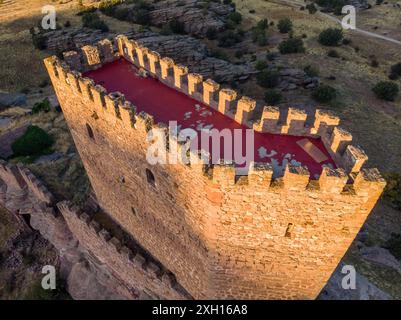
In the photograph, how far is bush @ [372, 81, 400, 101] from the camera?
1384 inches

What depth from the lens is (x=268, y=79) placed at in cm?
3606

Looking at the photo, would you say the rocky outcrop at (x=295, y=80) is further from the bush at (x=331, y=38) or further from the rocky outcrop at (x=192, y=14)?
the rocky outcrop at (x=192, y=14)

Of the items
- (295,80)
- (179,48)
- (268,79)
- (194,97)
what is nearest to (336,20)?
(295,80)

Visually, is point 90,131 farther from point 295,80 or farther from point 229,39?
point 229,39

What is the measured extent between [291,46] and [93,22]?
1052 inches

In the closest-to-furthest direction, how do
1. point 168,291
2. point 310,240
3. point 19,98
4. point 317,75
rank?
point 310,240 < point 168,291 < point 19,98 < point 317,75

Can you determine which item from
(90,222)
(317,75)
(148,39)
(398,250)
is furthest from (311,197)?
(148,39)

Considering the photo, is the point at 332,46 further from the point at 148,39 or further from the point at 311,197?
the point at 311,197

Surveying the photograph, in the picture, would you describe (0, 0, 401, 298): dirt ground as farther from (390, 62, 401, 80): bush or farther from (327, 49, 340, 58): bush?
(390, 62, 401, 80): bush

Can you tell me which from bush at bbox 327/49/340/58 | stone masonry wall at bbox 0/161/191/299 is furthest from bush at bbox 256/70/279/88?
stone masonry wall at bbox 0/161/191/299

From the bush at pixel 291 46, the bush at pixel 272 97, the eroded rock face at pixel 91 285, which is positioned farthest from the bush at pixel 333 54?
the eroded rock face at pixel 91 285

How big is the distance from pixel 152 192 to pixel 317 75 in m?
31.9

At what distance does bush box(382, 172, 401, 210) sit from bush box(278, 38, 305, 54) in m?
23.8

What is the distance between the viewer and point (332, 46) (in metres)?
44.6
